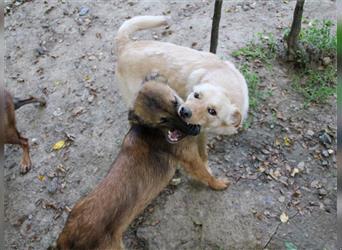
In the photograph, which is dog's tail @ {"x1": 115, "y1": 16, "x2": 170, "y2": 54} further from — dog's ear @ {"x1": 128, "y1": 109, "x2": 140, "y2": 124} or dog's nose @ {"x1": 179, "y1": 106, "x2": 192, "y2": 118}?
dog's nose @ {"x1": 179, "y1": 106, "x2": 192, "y2": 118}

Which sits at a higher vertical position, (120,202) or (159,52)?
(159,52)

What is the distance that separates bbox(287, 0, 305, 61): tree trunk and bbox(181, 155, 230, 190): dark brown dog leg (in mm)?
2022

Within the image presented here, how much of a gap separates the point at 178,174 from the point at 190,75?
1.11 m

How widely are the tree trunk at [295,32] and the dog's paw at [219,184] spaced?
198cm

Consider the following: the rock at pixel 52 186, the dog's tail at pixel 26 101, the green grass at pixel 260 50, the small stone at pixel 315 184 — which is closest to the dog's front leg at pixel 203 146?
the small stone at pixel 315 184

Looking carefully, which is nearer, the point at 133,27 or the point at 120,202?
the point at 120,202

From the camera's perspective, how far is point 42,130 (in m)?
5.32

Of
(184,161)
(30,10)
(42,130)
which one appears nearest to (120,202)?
(184,161)

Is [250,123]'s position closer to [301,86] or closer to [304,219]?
[301,86]

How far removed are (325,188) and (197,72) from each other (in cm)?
179

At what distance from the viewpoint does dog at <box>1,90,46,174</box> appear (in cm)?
446

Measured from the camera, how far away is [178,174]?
14.7 feet

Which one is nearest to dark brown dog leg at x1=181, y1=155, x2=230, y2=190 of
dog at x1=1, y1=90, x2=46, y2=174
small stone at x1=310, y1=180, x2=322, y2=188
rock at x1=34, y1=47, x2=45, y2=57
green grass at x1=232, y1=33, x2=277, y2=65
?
small stone at x1=310, y1=180, x2=322, y2=188

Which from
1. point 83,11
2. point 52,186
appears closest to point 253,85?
point 52,186
